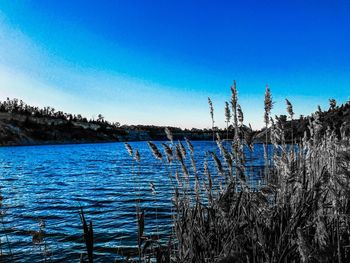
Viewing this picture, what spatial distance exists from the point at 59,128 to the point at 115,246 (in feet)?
601

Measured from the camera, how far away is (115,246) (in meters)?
9.79

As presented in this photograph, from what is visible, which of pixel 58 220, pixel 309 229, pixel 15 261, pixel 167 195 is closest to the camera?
pixel 309 229

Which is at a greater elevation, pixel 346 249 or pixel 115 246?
pixel 346 249

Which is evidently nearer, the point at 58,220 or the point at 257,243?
the point at 257,243

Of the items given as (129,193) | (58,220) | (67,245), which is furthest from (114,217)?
(129,193)

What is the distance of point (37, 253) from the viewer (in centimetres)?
960

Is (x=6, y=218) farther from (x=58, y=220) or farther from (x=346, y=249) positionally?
(x=346, y=249)

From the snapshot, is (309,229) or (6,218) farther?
(6,218)

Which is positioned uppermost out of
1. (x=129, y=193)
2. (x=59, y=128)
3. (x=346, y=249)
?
(x=59, y=128)

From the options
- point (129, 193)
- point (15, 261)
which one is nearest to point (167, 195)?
point (129, 193)

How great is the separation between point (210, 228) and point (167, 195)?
1343 centimetres

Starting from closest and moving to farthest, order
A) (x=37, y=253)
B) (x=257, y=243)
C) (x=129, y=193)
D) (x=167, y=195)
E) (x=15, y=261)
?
(x=257, y=243), (x=15, y=261), (x=37, y=253), (x=167, y=195), (x=129, y=193)

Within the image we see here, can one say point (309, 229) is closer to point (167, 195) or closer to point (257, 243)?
point (257, 243)

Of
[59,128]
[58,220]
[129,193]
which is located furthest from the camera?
[59,128]
